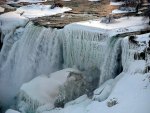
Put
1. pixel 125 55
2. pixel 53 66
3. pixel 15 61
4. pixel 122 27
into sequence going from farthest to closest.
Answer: pixel 15 61 → pixel 53 66 → pixel 122 27 → pixel 125 55

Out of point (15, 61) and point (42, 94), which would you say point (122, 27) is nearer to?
point (42, 94)

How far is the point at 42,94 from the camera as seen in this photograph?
1828cm

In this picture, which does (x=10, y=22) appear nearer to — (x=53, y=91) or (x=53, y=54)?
(x=53, y=54)

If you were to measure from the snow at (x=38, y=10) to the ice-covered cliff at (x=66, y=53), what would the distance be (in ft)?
7.94

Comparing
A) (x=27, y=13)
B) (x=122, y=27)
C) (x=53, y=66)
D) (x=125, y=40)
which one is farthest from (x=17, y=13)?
(x=125, y=40)

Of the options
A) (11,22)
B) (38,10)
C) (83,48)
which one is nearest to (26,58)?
(11,22)

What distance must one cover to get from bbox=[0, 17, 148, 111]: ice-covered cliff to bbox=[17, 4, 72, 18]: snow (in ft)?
7.94

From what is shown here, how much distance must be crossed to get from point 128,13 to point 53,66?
214 inches

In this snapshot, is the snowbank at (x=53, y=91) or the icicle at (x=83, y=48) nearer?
the snowbank at (x=53, y=91)

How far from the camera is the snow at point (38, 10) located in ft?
85.5

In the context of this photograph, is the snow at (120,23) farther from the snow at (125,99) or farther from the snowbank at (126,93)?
the snow at (125,99)

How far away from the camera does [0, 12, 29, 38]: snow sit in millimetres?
24406

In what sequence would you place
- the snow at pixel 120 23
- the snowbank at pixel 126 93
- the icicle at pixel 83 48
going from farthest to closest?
1. the snow at pixel 120 23
2. the icicle at pixel 83 48
3. the snowbank at pixel 126 93

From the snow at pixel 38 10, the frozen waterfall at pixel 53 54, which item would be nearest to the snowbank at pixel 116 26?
the frozen waterfall at pixel 53 54
